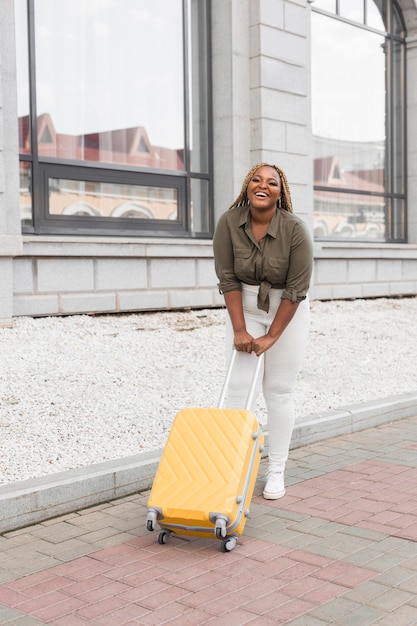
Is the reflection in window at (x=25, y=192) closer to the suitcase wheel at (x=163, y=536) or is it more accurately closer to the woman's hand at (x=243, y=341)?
the woman's hand at (x=243, y=341)

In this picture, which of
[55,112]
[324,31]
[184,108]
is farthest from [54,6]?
[324,31]

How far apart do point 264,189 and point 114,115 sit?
6.63 metres

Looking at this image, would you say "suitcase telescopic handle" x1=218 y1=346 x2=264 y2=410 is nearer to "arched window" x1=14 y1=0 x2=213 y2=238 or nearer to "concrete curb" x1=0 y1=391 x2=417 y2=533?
"concrete curb" x1=0 y1=391 x2=417 y2=533

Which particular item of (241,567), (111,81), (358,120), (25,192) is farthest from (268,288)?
(358,120)

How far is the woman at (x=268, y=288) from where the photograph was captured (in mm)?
4309

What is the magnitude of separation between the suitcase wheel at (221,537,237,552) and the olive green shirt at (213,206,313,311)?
1.29 metres

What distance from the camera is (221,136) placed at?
1105cm

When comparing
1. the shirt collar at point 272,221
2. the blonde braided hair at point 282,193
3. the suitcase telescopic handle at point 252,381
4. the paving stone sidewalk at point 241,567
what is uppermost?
the blonde braided hair at point 282,193

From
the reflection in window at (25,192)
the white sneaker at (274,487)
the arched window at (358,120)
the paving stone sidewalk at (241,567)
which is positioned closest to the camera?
the paving stone sidewalk at (241,567)

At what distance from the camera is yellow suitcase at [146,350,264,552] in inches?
147

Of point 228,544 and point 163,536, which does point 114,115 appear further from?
point 228,544

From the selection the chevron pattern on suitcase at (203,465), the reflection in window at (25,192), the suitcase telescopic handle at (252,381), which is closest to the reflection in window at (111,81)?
the reflection in window at (25,192)

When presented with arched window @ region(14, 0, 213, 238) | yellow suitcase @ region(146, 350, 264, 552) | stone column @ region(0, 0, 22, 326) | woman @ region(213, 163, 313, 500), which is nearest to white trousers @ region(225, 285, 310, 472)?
woman @ region(213, 163, 313, 500)

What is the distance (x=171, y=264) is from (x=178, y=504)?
6394 mm
